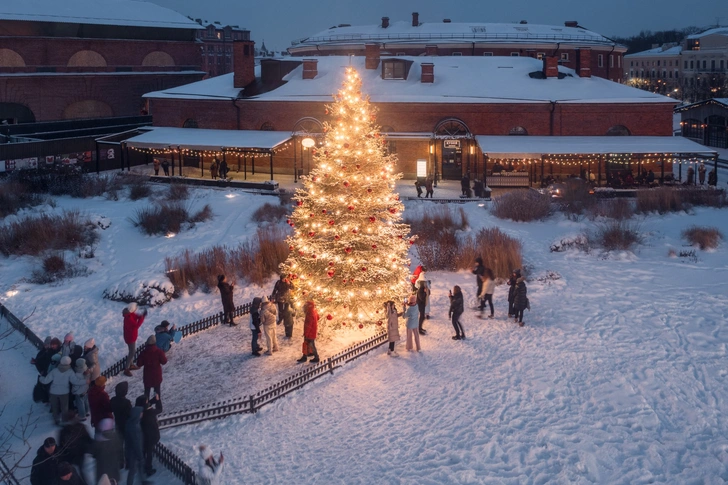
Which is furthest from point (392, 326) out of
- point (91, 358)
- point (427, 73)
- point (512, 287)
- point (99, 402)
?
point (427, 73)

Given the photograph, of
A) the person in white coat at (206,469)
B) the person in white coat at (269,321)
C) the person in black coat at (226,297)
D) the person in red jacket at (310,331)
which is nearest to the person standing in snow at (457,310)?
the person in red jacket at (310,331)

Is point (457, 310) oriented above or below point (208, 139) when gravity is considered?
below

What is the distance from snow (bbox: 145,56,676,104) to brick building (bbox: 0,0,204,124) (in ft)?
35.5

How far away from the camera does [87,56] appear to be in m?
46.6

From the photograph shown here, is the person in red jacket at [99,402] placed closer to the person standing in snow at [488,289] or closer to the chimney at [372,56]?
the person standing in snow at [488,289]

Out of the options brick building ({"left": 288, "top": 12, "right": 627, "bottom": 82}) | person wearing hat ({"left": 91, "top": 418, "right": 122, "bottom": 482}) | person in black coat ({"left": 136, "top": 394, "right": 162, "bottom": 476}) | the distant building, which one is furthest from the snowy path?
the distant building

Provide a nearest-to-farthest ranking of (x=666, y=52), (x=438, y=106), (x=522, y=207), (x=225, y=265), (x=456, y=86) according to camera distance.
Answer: (x=225, y=265) < (x=522, y=207) < (x=438, y=106) < (x=456, y=86) < (x=666, y=52)

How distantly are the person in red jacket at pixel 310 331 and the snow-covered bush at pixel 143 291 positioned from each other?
625 centimetres

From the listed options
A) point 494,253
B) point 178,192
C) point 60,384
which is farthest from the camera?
point 178,192

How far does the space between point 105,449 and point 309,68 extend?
30325 millimetres

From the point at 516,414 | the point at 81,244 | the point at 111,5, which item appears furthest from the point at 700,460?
the point at 111,5

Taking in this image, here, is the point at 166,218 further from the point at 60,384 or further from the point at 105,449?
the point at 105,449

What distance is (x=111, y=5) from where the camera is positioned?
49219 millimetres

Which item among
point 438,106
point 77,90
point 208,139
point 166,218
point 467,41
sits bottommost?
point 166,218
